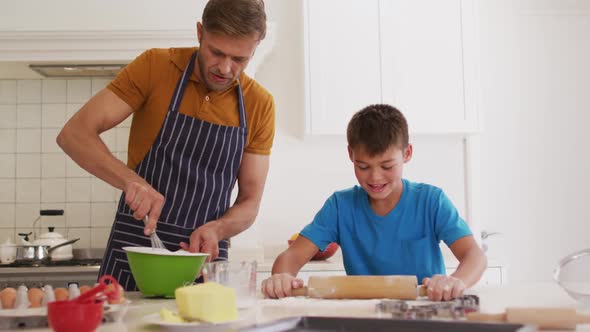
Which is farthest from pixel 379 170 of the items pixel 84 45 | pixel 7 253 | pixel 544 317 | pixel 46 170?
pixel 46 170

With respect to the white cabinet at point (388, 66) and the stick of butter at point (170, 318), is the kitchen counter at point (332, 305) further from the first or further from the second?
the white cabinet at point (388, 66)

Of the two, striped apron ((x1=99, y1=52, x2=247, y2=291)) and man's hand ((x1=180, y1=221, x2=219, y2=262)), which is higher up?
striped apron ((x1=99, y1=52, x2=247, y2=291))

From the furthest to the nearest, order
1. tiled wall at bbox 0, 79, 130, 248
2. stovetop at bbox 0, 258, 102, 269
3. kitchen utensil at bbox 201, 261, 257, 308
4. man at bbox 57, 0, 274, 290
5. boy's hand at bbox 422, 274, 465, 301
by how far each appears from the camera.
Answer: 1. tiled wall at bbox 0, 79, 130, 248
2. stovetop at bbox 0, 258, 102, 269
3. man at bbox 57, 0, 274, 290
4. boy's hand at bbox 422, 274, 465, 301
5. kitchen utensil at bbox 201, 261, 257, 308

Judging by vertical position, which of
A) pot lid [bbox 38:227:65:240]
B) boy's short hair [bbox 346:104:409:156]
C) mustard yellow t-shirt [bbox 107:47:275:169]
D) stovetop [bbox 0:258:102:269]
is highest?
mustard yellow t-shirt [bbox 107:47:275:169]

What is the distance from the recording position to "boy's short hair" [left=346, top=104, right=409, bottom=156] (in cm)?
190

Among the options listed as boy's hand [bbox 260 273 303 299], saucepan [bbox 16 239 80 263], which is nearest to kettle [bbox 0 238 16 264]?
saucepan [bbox 16 239 80 263]

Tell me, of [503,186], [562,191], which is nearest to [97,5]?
[503,186]

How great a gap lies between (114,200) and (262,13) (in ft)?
7.28

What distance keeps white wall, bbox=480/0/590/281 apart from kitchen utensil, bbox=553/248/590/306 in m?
2.49

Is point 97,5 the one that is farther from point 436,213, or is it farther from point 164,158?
point 436,213

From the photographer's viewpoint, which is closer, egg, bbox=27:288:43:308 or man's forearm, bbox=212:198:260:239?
egg, bbox=27:288:43:308

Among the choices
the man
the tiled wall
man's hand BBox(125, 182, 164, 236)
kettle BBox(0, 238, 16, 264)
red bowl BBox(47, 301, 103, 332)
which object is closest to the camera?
red bowl BBox(47, 301, 103, 332)

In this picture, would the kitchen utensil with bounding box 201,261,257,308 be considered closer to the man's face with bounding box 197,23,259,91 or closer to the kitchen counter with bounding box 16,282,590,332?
the kitchen counter with bounding box 16,282,590,332

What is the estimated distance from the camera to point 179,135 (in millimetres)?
1899
